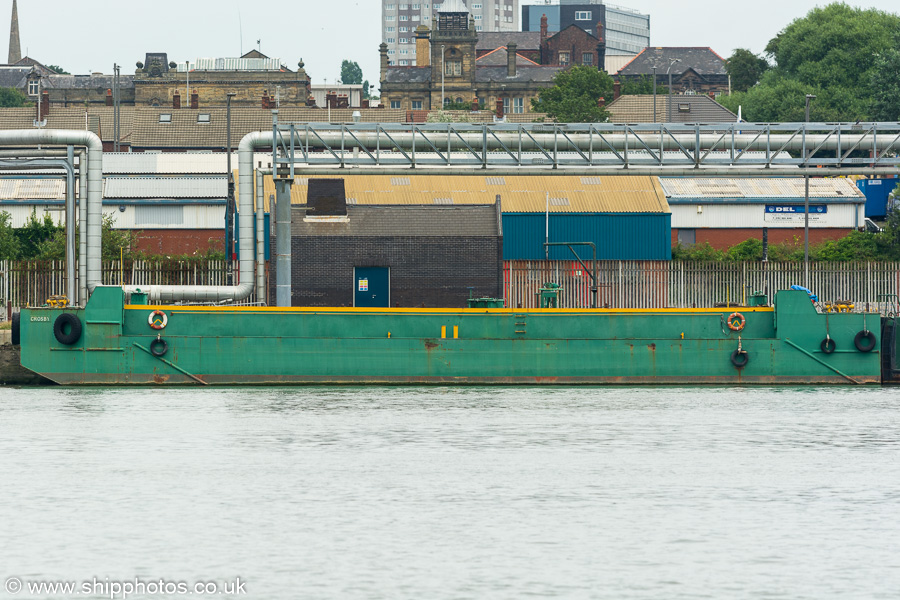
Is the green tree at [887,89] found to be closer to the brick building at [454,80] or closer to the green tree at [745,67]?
the green tree at [745,67]

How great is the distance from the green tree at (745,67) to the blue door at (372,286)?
110198 millimetres

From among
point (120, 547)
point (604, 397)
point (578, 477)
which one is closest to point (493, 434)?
point (578, 477)

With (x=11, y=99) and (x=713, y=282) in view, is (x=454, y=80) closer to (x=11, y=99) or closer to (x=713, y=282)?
(x=11, y=99)

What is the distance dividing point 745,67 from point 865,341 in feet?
393

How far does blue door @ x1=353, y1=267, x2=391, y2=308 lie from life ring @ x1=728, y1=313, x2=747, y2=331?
1718cm

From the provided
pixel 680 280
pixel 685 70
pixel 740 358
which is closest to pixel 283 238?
pixel 740 358

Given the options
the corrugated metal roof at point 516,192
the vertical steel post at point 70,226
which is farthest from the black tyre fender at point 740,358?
the vertical steel post at point 70,226

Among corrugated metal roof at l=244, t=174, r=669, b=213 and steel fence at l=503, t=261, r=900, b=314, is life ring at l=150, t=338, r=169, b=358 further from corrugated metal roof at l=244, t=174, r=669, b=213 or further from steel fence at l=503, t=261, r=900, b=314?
corrugated metal roof at l=244, t=174, r=669, b=213

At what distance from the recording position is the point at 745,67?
15250 cm

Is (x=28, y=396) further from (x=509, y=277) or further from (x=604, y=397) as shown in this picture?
(x=509, y=277)

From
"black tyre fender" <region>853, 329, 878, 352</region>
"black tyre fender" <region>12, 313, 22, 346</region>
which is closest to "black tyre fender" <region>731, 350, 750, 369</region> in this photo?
"black tyre fender" <region>853, 329, 878, 352</region>

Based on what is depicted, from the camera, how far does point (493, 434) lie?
96.1ft

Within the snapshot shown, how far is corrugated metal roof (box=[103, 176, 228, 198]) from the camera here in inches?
2719

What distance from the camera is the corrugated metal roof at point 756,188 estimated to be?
221 ft
